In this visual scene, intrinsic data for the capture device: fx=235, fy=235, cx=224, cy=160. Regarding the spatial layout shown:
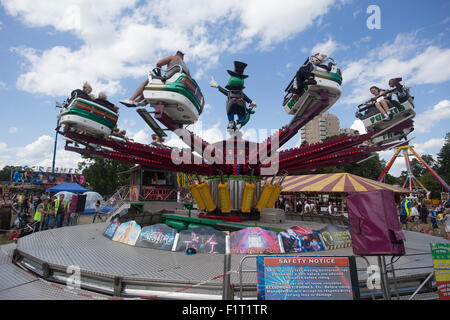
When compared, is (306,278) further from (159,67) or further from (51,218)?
(51,218)

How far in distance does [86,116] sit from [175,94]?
2.64 m

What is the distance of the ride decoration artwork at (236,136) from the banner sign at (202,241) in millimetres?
2194

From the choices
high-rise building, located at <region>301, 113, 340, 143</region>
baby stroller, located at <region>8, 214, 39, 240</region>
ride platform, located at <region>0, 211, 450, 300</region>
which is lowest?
ride platform, located at <region>0, 211, 450, 300</region>

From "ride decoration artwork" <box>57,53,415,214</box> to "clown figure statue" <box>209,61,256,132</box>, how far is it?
44mm

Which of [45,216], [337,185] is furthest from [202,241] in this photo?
[337,185]

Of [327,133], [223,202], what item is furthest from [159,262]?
[327,133]

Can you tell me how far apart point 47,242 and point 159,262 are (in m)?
4.28

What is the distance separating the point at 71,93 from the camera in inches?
280

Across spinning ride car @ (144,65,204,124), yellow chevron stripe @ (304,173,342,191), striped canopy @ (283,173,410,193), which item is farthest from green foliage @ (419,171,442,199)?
spinning ride car @ (144,65,204,124)

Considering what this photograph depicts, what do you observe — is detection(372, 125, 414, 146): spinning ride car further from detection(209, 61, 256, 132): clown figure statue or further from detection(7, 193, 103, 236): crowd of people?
detection(7, 193, 103, 236): crowd of people

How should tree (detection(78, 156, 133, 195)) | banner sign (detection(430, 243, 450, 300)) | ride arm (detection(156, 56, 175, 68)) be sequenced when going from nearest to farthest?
1. banner sign (detection(430, 243, 450, 300))
2. ride arm (detection(156, 56, 175, 68))
3. tree (detection(78, 156, 133, 195))

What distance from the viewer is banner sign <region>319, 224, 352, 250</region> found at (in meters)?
6.90

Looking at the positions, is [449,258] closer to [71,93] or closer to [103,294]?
[103,294]

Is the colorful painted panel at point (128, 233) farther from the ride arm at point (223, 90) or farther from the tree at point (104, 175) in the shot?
the tree at point (104, 175)
